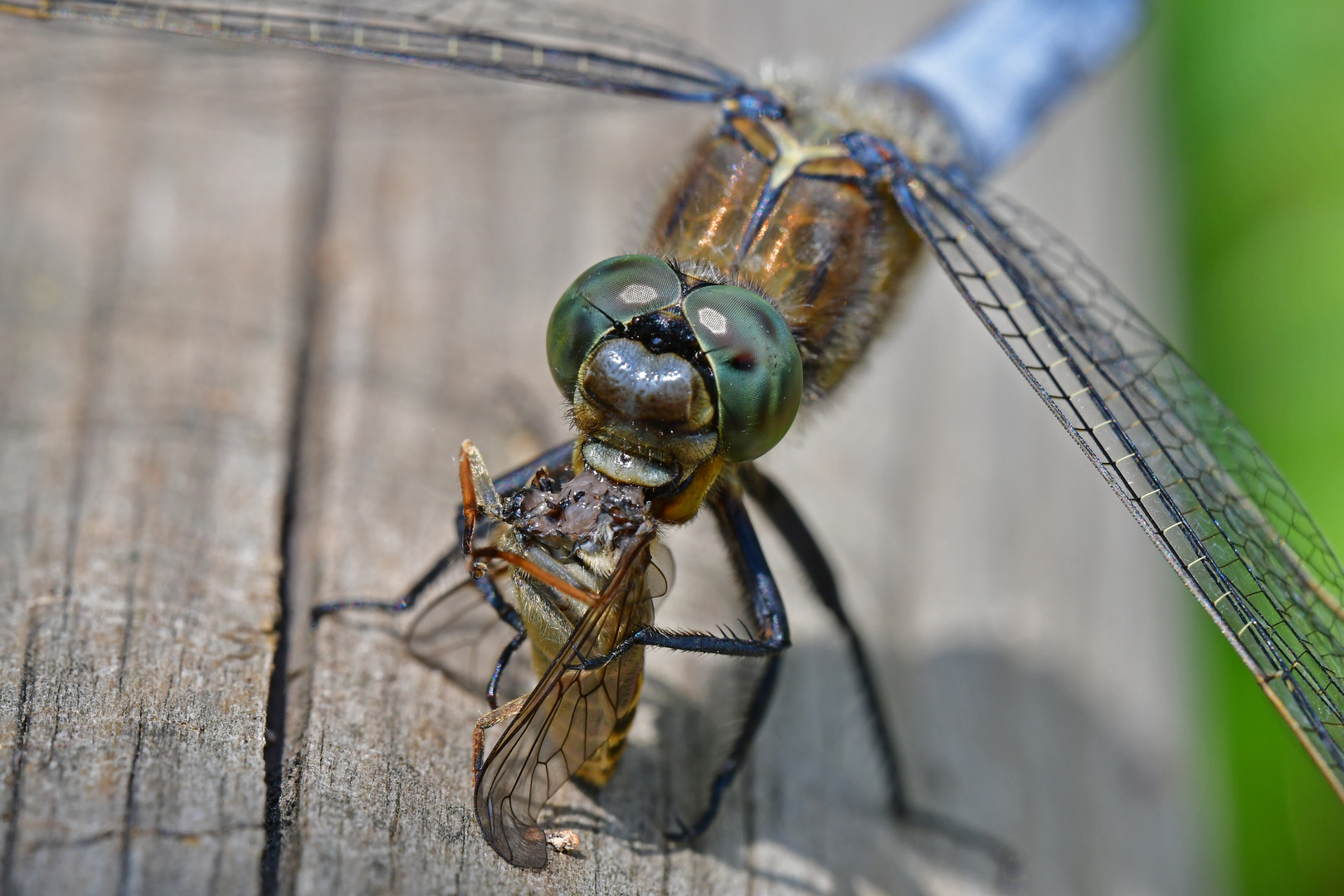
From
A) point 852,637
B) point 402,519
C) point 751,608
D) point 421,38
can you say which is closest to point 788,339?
point 751,608

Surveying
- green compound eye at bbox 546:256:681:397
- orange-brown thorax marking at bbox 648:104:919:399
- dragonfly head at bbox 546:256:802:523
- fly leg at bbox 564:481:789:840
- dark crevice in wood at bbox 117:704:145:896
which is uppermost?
orange-brown thorax marking at bbox 648:104:919:399

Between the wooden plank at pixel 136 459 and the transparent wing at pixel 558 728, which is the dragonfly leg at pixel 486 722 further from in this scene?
the wooden plank at pixel 136 459

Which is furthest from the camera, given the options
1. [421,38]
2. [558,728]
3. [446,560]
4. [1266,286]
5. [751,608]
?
[1266,286]

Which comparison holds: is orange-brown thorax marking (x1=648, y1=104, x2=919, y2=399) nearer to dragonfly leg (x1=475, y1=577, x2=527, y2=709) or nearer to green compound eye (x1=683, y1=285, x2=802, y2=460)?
green compound eye (x1=683, y1=285, x2=802, y2=460)

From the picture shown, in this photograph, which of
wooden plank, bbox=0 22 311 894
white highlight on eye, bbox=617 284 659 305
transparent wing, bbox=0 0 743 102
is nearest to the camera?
wooden plank, bbox=0 22 311 894

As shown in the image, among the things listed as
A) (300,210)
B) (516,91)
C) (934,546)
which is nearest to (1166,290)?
(934,546)

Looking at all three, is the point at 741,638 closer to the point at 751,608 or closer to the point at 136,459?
the point at 751,608

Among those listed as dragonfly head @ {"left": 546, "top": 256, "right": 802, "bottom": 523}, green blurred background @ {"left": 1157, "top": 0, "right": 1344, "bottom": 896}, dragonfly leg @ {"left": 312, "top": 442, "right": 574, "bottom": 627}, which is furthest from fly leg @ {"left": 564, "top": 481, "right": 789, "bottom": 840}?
green blurred background @ {"left": 1157, "top": 0, "right": 1344, "bottom": 896}

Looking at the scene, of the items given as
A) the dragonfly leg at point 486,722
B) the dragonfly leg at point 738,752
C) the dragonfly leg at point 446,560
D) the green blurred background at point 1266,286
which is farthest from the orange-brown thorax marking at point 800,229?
the green blurred background at point 1266,286

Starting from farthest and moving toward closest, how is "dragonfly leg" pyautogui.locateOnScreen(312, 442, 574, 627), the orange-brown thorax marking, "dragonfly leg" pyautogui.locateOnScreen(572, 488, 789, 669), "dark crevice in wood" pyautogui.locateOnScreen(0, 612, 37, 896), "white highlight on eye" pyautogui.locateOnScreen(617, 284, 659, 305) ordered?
the orange-brown thorax marking → "dragonfly leg" pyautogui.locateOnScreen(312, 442, 574, 627) → "white highlight on eye" pyautogui.locateOnScreen(617, 284, 659, 305) → "dragonfly leg" pyautogui.locateOnScreen(572, 488, 789, 669) → "dark crevice in wood" pyautogui.locateOnScreen(0, 612, 37, 896)

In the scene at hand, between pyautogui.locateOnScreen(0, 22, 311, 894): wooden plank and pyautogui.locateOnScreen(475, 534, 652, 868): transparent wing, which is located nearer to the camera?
pyautogui.locateOnScreen(0, 22, 311, 894): wooden plank
